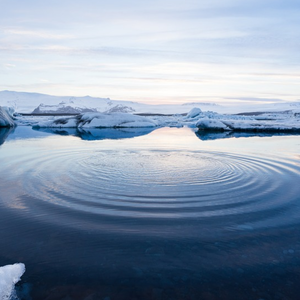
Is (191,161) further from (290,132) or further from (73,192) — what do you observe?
(290,132)

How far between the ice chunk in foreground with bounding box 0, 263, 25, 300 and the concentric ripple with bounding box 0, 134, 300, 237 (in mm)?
995

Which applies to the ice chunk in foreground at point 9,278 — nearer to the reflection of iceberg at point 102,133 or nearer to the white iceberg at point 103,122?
the reflection of iceberg at point 102,133

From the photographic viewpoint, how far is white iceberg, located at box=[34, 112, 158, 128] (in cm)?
2072

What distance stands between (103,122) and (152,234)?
18.5m

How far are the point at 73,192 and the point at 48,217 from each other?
91 cm

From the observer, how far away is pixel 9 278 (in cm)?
204

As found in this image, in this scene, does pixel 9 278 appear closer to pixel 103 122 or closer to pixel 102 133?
pixel 102 133

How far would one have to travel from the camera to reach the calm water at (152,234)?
2.07 m

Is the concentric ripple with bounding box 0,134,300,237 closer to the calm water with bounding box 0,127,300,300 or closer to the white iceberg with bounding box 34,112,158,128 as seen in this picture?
the calm water with bounding box 0,127,300,300

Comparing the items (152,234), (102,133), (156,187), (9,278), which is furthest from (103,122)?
(9,278)

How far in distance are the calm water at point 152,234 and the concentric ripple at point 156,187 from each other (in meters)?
0.02

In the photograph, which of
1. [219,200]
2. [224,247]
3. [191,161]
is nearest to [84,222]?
[224,247]

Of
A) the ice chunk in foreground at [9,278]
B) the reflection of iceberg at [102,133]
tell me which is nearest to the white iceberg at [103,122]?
the reflection of iceberg at [102,133]

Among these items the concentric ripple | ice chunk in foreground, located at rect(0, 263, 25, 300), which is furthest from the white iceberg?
ice chunk in foreground, located at rect(0, 263, 25, 300)
